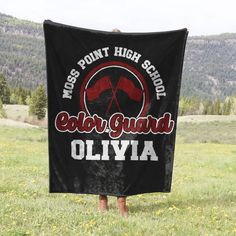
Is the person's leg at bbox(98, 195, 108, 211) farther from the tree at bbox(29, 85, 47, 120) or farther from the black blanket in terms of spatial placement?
the tree at bbox(29, 85, 47, 120)

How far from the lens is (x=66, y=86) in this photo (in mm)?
9883

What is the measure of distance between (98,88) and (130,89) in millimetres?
684

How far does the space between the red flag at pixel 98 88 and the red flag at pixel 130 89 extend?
10.9 inches

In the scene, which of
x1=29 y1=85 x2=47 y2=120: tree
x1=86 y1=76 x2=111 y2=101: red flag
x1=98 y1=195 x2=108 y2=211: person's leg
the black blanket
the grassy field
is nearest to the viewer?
the grassy field

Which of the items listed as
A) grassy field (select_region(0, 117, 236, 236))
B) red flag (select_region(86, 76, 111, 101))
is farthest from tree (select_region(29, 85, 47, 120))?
red flag (select_region(86, 76, 111, 101))

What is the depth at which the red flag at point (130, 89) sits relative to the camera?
9969 mm

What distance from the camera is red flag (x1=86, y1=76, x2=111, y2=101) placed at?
9953mm

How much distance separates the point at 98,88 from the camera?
9.96 metres

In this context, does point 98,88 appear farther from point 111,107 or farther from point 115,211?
point 115,211

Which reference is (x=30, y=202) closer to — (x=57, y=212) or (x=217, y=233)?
(x=57, y=212)

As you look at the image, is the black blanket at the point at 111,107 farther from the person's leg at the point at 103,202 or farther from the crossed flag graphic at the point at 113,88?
the person's leg at the point at 103,202

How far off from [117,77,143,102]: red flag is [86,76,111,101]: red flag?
0.91ft

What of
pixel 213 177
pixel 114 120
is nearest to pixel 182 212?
pixel 114 120

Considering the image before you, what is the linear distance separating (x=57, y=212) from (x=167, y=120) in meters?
3.08
